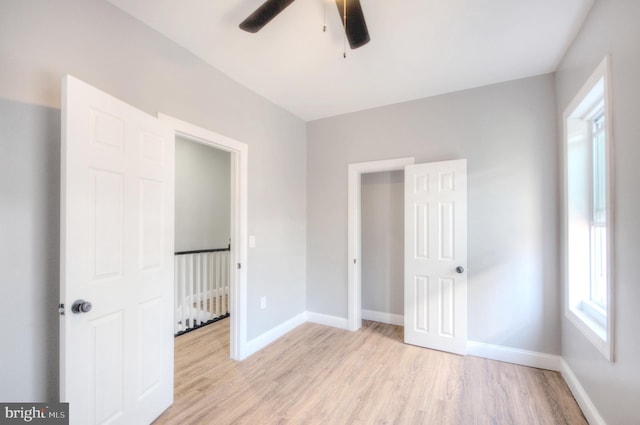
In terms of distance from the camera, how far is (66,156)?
4.50ft

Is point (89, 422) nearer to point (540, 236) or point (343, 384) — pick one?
point (343, 384)

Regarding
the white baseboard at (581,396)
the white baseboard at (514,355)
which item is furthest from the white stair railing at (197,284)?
the white baseboard at (581,396)

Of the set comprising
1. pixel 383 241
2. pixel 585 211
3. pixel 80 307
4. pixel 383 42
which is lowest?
pixel 80 307

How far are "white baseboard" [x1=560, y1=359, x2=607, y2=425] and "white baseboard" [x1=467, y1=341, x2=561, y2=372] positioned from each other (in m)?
0.09

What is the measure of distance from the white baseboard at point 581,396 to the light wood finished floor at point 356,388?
57 mm

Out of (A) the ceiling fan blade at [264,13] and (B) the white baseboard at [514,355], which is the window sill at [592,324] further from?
(A) the ceiling fan blade at [264,13]

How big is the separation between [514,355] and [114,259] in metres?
3.49

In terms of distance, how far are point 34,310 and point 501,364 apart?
143 inches

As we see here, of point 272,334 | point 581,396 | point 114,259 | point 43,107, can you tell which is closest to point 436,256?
point 581,396

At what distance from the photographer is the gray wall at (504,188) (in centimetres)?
260

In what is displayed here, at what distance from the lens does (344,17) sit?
163 cm

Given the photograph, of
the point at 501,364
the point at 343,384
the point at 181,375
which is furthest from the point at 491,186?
the point at 181,375

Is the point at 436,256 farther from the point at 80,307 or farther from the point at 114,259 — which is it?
the point at 80,307

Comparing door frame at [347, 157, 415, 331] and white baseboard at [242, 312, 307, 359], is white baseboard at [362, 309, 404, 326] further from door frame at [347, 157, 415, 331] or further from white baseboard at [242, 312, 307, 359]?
white baseboard at [242, 312, 307, 359]
